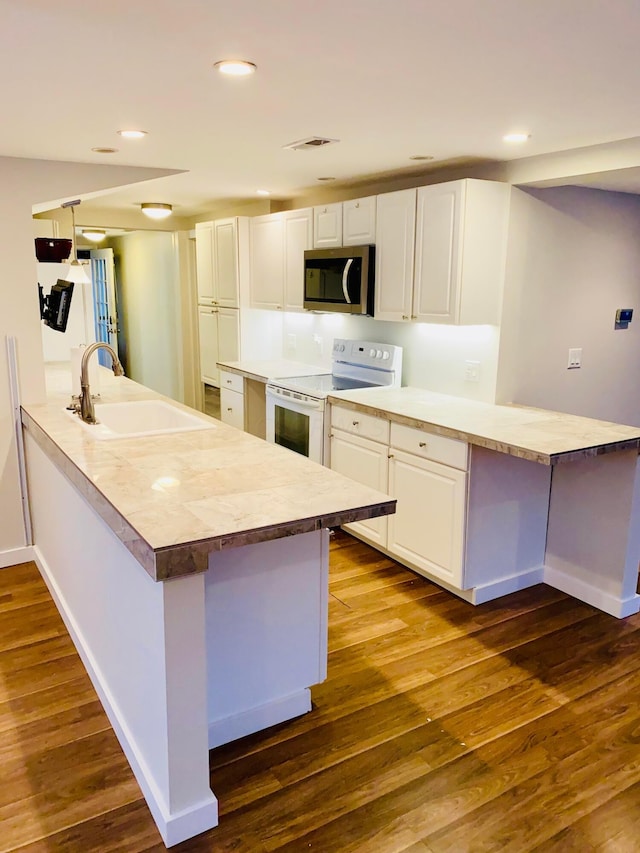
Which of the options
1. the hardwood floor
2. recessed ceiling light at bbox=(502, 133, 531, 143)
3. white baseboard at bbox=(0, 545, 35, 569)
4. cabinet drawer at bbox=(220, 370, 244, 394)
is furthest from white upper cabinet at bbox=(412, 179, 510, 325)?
white baseboard at bbox=(0, 545, 35, 569)

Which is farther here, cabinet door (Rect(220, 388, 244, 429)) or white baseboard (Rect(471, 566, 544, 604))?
cabinet door (Rect(220, 388, 244, 429))

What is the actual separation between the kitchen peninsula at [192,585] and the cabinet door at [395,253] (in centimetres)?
140

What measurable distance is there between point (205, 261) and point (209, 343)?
0.71 m

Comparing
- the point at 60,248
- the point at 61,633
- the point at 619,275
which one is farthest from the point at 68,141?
the point at 619,275

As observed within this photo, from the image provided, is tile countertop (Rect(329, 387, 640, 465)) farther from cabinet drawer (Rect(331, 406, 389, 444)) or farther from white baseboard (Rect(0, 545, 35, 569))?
white baseboard (Rect(0, 545, 35, 569))

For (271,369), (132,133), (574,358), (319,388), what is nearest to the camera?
(132,133)

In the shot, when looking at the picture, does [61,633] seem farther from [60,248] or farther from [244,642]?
[60,248]

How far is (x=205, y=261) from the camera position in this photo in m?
5.52

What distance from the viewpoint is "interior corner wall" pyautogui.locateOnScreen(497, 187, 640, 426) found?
Answer: 132 inches

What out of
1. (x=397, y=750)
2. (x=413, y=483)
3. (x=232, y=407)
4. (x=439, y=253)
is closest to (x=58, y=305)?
(x=232, y=407)

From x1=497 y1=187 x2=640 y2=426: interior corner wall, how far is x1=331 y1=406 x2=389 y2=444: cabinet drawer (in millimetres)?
669

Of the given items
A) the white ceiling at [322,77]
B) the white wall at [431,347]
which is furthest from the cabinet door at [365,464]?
the white ceiling at [322,77]

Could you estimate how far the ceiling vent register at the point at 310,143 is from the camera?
2.83m

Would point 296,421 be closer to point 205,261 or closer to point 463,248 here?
point 463,248
